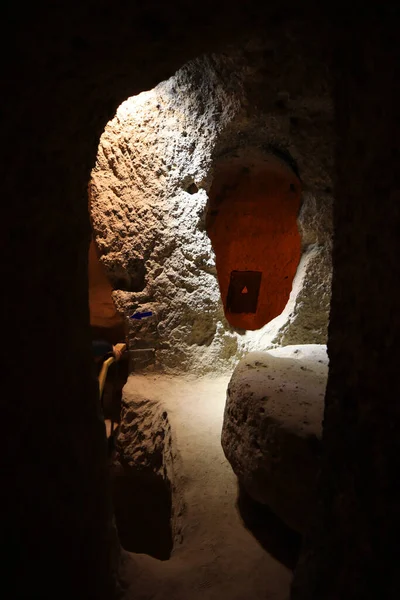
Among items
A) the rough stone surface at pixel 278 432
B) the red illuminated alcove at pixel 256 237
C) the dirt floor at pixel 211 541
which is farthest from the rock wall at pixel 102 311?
the rough stone surface at pixel 278 432

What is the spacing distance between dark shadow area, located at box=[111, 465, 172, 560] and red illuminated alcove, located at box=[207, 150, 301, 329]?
3256 millimetres

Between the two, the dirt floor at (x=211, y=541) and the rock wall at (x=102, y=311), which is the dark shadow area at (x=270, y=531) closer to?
the dirt floor at (x=211, y=541)

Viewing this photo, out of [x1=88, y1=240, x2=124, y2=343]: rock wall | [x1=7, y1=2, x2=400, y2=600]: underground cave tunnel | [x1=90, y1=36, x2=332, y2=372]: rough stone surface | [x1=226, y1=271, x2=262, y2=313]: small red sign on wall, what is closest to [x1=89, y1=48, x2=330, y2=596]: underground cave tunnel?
[x1=90, y1=36, x2=332, y2=372]: rough stone surface

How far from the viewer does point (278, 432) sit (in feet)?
5.95

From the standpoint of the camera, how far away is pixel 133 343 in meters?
3.74

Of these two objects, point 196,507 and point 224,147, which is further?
point 224,147

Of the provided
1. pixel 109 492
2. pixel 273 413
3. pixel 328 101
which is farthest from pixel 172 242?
pixel 109 492

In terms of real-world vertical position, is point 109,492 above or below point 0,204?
below

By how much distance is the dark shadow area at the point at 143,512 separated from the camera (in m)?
3.13

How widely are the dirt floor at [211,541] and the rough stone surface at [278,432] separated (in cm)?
29

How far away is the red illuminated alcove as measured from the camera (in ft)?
18.6

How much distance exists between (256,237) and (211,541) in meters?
4.70

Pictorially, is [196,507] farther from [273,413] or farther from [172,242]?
[172,242]

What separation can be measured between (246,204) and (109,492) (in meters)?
4.84
